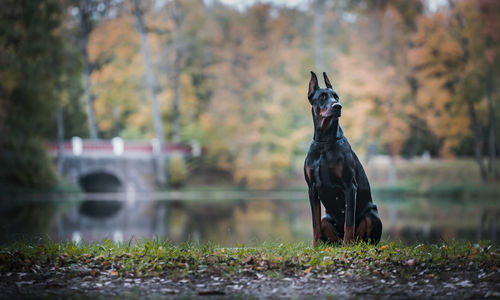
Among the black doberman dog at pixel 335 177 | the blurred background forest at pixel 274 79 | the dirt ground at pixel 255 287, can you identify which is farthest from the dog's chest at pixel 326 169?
the blurred background forest at pixel 274 79

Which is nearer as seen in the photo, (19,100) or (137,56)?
(19,100)

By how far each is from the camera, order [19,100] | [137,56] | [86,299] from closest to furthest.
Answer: [86,299]
[19,100]
[137,56]

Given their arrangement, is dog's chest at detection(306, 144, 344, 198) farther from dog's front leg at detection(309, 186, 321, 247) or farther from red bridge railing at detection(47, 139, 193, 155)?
red bridge railing at detection(47, 139, 193, 155)

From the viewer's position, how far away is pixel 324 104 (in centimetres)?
625

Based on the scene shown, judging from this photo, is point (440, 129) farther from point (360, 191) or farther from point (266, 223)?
point (360, 191)

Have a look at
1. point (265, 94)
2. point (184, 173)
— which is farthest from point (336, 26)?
point (184, 173)

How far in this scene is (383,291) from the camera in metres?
4.96

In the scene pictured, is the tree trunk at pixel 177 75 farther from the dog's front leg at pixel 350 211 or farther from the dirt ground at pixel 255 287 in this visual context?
the dirt ground at pixel 255 287

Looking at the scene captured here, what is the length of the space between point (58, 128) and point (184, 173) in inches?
286

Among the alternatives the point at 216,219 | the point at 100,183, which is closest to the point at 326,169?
the point at 216,219

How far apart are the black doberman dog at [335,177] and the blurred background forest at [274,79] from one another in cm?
2002

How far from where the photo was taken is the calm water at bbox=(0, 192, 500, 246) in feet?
44.4

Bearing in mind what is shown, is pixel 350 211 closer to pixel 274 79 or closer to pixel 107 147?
pixel 274 79

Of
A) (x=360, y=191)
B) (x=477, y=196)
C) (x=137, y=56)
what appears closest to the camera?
(x=360, y=191)
